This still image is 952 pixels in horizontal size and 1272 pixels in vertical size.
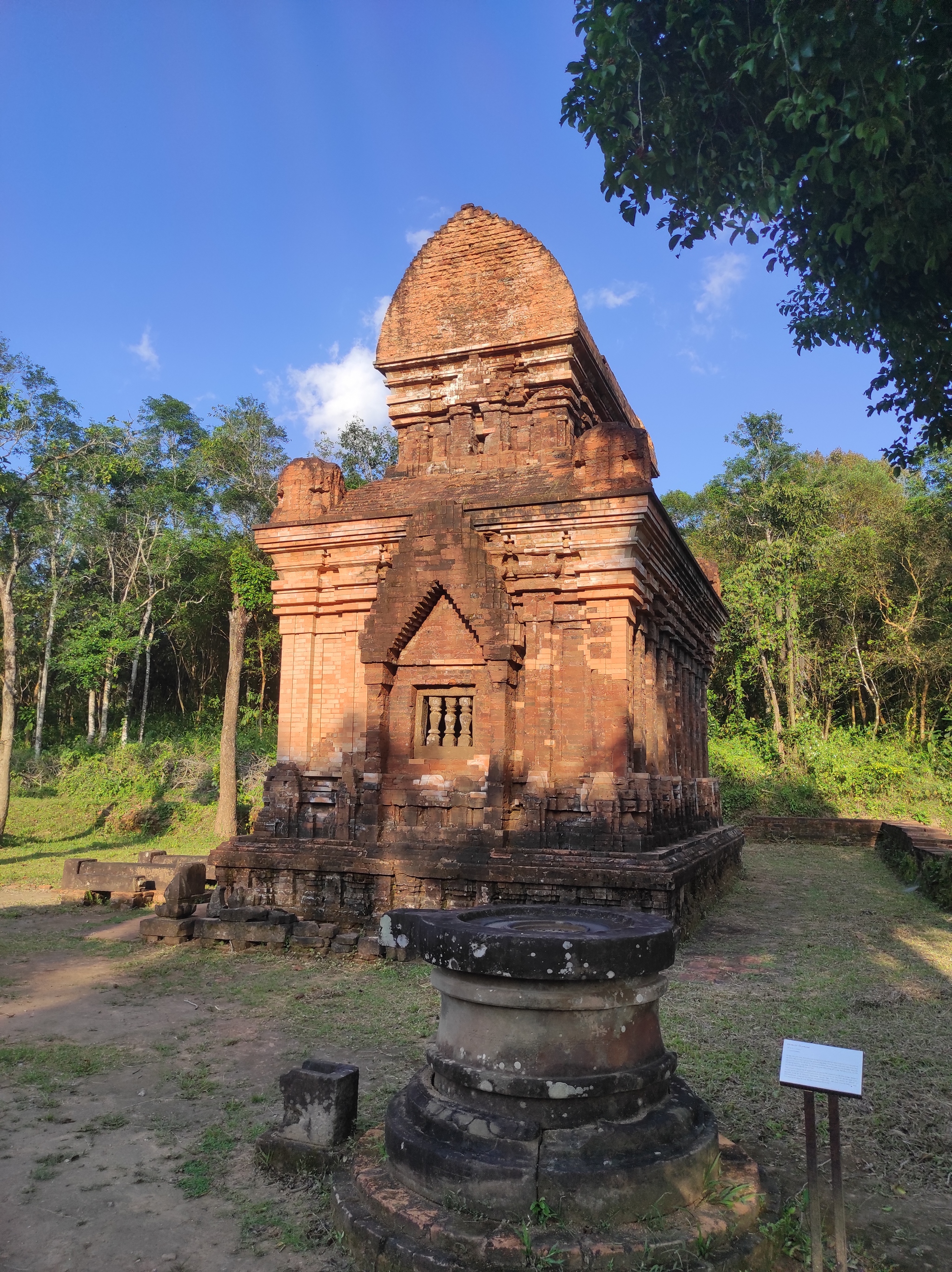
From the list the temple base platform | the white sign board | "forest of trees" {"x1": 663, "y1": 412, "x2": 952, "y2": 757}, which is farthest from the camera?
"forest of trees" {"x1": 663, "y1": 412, "x2": 952, "y2": 757}

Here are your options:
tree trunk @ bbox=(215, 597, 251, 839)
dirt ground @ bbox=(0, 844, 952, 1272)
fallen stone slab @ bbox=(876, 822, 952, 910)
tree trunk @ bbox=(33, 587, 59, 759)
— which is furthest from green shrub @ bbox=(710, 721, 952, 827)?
tree trunk @ bbox=(33, 587, 59, 759)

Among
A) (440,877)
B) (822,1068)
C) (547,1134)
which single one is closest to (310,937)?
(440,877)

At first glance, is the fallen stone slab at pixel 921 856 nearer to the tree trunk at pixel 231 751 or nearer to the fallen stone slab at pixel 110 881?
the fallen stone slab at pixel 110 881

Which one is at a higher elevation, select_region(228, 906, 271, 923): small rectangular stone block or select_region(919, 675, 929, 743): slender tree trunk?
select_region(919, 675, 929, 743): slender tree trunk

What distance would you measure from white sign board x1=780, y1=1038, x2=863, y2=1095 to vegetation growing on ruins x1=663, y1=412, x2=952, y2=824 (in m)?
19.8

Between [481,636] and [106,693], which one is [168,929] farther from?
[106,693]

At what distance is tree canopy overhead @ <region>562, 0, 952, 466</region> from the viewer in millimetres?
5477

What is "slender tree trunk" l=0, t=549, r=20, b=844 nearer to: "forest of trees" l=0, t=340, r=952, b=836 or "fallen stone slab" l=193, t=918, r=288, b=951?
"forest of trees" l=0, t=340, r=952, b=836

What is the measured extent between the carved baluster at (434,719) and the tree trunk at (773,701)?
666 inches

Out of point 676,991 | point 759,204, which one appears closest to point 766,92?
point 759,204

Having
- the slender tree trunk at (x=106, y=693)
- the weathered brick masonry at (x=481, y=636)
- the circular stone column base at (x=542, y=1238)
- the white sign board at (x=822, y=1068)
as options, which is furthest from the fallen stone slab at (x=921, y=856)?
the slender tree trunk at (x=106, y=693)

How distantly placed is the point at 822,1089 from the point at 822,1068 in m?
0.08

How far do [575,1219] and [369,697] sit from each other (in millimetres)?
7089

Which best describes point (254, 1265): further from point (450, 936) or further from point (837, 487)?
point (837, 487)
